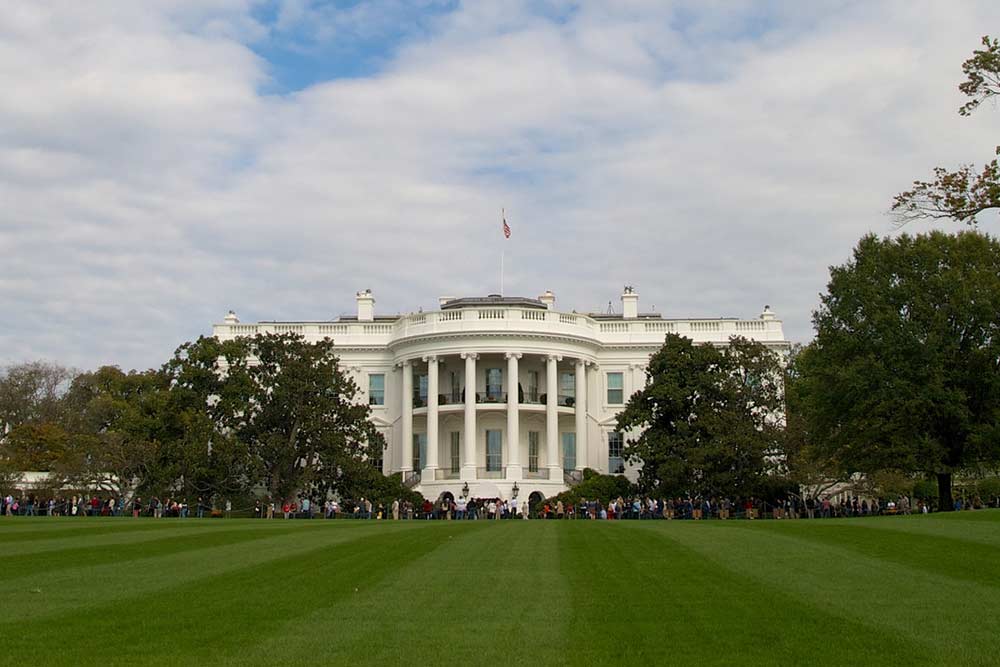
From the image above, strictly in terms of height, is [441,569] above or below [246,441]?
below

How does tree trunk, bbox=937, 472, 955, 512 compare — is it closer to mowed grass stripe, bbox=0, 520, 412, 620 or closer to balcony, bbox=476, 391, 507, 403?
balcony, bbox=476, 391, 507, 403

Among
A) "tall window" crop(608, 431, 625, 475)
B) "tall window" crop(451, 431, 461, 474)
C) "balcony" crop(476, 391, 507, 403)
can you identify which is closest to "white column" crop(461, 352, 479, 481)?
"balcony" crop(476, 391, 507, 403)

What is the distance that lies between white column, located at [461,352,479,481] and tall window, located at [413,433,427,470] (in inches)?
188

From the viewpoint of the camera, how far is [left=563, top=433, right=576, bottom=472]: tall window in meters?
64.8

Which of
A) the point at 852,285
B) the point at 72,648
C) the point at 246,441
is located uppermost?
the point at 852,285

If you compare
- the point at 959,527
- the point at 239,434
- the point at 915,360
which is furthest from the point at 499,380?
the point at 959,527

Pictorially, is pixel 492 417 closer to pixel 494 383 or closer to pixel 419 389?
pixel 494 383

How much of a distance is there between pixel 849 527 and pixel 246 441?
3615 cm

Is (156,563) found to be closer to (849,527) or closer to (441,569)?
(441,569)

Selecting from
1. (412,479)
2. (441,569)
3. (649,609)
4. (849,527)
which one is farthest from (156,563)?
(412,479)

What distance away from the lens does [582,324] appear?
64.5m

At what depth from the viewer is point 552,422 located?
60906 millimetres

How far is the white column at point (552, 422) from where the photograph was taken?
60231 millimetres

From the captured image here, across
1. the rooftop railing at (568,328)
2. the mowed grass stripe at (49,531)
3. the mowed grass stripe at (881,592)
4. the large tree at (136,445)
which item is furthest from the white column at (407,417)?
the mowed grass stripe at (881,592)
